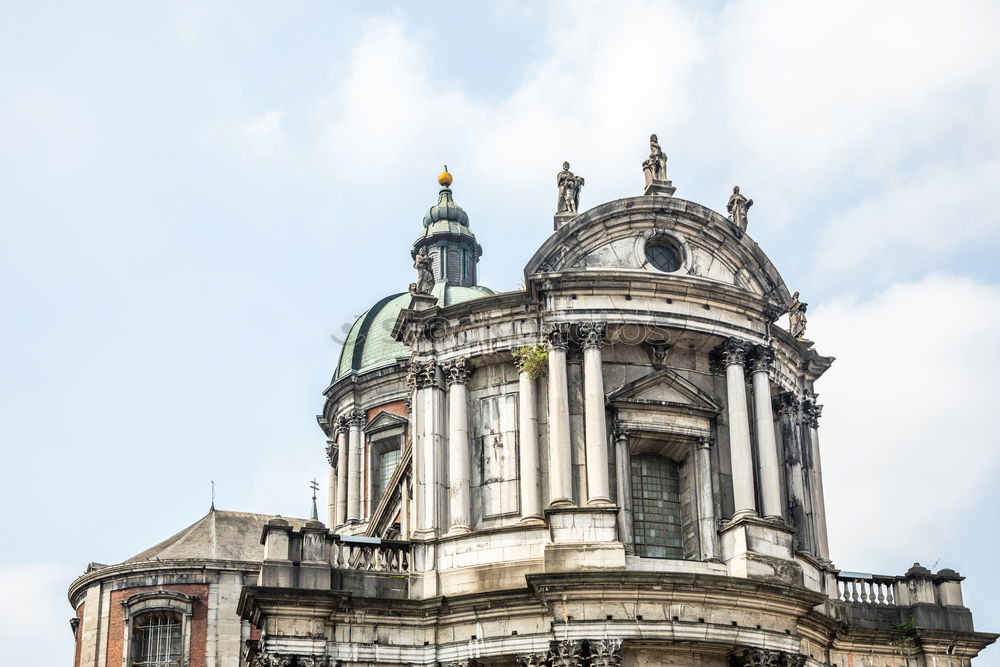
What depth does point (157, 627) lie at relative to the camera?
41.2 metres

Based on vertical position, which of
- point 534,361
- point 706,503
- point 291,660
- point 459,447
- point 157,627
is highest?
point 534,361

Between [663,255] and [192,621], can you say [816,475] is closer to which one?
[663,255]

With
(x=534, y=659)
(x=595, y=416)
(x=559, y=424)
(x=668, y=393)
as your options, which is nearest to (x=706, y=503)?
(x=668, y=393)

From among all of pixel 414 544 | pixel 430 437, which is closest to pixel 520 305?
pixel 430 437

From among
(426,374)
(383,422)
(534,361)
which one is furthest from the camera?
(383,422)

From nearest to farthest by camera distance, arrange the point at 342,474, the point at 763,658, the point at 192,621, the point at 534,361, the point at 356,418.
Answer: the point at 763,658 → the point at 534,361 → the point at 192,621 → the point at 342,474 → the point at 356,418

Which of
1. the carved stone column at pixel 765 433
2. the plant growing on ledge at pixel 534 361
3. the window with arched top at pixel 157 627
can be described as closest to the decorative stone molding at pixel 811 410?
the carved stone column at pixel 765 433

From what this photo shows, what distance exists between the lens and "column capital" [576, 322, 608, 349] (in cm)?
2791

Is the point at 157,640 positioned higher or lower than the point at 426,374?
lower

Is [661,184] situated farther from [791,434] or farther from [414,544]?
[414,544]

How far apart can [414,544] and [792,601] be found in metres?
7.31

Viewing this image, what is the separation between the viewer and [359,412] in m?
47.0

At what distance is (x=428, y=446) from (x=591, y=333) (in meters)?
4.00

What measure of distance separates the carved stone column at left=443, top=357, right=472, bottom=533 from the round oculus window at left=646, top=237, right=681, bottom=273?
449cm
